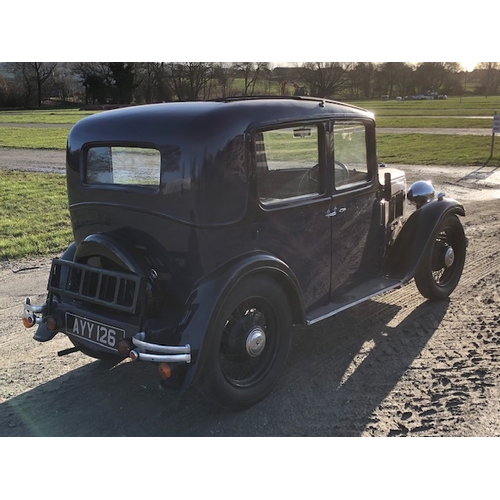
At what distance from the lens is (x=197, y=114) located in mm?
3184

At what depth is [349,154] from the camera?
426 centimetres

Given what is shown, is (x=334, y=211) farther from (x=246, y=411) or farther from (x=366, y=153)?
(x=246, y=411)

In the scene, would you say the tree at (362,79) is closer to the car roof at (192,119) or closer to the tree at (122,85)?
the car roof at (192,119)

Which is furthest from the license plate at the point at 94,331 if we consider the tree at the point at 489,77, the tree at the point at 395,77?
the tree at the point at 489,77

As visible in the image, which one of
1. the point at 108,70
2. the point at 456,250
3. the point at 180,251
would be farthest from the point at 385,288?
the point at 108,70

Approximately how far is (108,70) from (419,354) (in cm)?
386

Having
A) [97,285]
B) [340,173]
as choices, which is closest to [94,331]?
[97,285]

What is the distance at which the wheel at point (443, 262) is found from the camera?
4.86m

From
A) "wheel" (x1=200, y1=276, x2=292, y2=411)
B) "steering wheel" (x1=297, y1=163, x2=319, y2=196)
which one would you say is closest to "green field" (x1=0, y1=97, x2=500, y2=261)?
"steering wheel" (x1=297, y1=163, x2=319, y2=196)

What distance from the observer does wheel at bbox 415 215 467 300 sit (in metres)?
4.86

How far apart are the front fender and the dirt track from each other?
425 mm

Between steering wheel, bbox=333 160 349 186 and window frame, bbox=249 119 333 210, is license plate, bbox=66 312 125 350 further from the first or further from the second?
steering wheel, bbox=333 160 349 186

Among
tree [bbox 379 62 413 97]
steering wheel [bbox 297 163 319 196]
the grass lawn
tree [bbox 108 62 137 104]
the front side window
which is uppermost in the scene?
tree [bbox 379 62 413 97]

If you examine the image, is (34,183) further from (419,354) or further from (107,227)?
(419,354)
